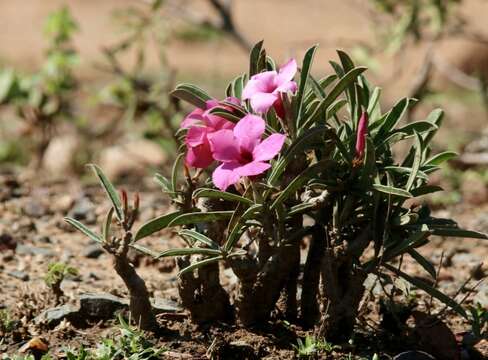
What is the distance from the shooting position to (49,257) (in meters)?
3.66

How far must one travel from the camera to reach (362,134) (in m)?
2.50

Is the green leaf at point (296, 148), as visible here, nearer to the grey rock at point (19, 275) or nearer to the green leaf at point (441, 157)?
the green leaf at point (441, 157)

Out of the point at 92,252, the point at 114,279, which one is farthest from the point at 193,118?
the point at 92,252

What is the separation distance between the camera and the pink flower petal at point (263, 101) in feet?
7.70

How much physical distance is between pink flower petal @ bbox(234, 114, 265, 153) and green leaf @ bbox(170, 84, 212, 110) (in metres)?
0.27

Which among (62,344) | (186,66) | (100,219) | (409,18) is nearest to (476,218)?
(409,18)

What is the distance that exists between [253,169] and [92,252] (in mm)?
1639

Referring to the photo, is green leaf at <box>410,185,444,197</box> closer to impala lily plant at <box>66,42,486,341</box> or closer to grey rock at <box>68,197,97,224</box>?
impala lily plant at <box>66,42,486,341</box>

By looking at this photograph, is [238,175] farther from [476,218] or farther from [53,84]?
[53,84]


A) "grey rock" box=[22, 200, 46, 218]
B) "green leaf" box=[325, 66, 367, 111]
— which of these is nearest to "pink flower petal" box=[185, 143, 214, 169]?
"green leaf" box=[325, 66, 367, 111]

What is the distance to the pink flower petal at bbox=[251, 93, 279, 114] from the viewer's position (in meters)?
2.35

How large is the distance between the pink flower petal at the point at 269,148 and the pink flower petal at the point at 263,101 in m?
0.08

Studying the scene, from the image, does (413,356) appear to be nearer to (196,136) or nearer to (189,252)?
(189,252)

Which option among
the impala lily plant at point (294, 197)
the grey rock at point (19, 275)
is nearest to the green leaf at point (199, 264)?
the impala lily plant at point (294, 197)
